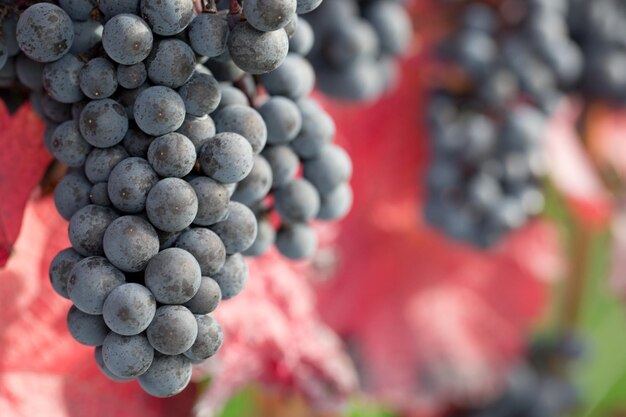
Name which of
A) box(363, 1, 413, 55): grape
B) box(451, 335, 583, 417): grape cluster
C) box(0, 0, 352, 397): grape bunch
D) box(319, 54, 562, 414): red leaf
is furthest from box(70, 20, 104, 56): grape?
box(451, 335, 583, 417): grape cluster

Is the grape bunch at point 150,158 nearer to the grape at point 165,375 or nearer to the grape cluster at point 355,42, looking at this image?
the grape at point 165,375

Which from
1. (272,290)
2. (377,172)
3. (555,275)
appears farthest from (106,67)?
(555,275)

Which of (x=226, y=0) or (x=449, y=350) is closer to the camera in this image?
(x=226, y=0)

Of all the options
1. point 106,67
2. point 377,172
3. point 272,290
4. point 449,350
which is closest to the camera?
point 106,67

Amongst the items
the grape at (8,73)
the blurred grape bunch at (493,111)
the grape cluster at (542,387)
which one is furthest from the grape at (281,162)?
the grape cluster at (542,387)

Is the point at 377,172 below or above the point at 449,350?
above

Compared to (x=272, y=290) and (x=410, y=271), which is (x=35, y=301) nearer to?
(x=272, y=290)

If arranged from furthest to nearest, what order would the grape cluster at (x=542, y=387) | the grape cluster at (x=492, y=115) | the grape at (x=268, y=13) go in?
the grape cluster at (x=542, y=387) → the grape cluster at (x=492, y=115) → the grape at (x=268, y=13)
